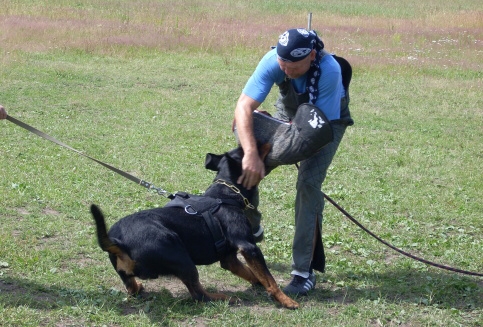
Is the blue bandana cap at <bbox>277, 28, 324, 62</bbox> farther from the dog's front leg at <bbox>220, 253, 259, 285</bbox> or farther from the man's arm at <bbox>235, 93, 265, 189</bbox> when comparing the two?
the dog's front leg at <bbox>220, 253, 259, 285</bbox>

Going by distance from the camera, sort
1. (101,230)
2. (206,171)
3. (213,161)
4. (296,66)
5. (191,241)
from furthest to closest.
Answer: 1. (206,171)
2. (213,161)
3. (191,241)
4. (296,66)
5. (101,230)

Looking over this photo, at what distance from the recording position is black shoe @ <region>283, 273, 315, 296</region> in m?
4.54

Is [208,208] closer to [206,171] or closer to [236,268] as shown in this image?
[236,268]

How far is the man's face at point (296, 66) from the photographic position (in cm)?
413

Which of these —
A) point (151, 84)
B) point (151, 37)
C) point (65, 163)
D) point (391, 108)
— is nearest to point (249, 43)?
point (151, 37)

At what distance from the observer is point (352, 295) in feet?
15.0

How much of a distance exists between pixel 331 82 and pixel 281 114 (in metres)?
0.56

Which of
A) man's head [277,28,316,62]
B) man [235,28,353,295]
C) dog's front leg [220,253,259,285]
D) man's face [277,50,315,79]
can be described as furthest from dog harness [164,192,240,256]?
man's head [277,28,316,62]

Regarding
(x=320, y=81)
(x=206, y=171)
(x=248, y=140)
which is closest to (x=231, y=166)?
(x=248, y=140)

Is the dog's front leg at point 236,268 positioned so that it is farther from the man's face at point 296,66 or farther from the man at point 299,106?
the man's face at point 296,66

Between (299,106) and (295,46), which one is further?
(299,106)

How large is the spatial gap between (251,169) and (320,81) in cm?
74

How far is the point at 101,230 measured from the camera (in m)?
3.87

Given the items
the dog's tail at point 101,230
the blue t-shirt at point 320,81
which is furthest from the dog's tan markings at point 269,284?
the blue t-shirt at point 320,81
